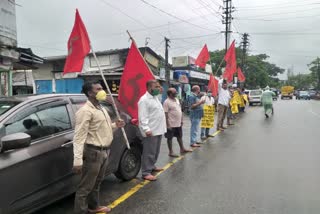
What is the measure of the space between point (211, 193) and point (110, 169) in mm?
1606

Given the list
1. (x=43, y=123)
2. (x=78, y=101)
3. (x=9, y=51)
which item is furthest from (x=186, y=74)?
(x=43, y=123)

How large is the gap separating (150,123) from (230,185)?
1753mm

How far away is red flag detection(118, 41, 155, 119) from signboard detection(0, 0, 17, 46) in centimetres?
562

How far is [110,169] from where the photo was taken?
5539 mm

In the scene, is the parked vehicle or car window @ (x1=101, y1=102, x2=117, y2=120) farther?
car window @ (x1=101, y1=102, x2=117, y2=120)

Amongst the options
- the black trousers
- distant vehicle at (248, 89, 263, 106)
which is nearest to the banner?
the black trousers

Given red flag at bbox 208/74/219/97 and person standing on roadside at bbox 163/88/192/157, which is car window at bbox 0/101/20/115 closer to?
person standing on roadside at bbox 163/88/192/157

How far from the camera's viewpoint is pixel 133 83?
6.37 meters

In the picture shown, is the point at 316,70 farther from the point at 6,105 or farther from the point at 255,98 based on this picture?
the point at 6,105

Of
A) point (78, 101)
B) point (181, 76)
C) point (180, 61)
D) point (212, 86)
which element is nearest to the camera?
point (78, 101)

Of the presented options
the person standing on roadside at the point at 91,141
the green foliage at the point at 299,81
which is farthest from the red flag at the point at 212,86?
the green foliage at the point at 299,81

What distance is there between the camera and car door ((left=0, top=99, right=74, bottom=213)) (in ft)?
12.3

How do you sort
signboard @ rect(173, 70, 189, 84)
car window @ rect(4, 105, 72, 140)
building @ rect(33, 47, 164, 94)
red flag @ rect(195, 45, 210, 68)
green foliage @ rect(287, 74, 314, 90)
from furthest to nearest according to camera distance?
green foliage @ rect(287, 74, 314, 90) < signboard @ rect(173, 70, 189, 84) < building @ rect(33, 47, 164, 94) < red flag @ rect(195, 45, 210, 68) < car window @ rect(4, 105, 72, 140)

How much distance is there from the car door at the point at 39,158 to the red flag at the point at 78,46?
3.42 ft
